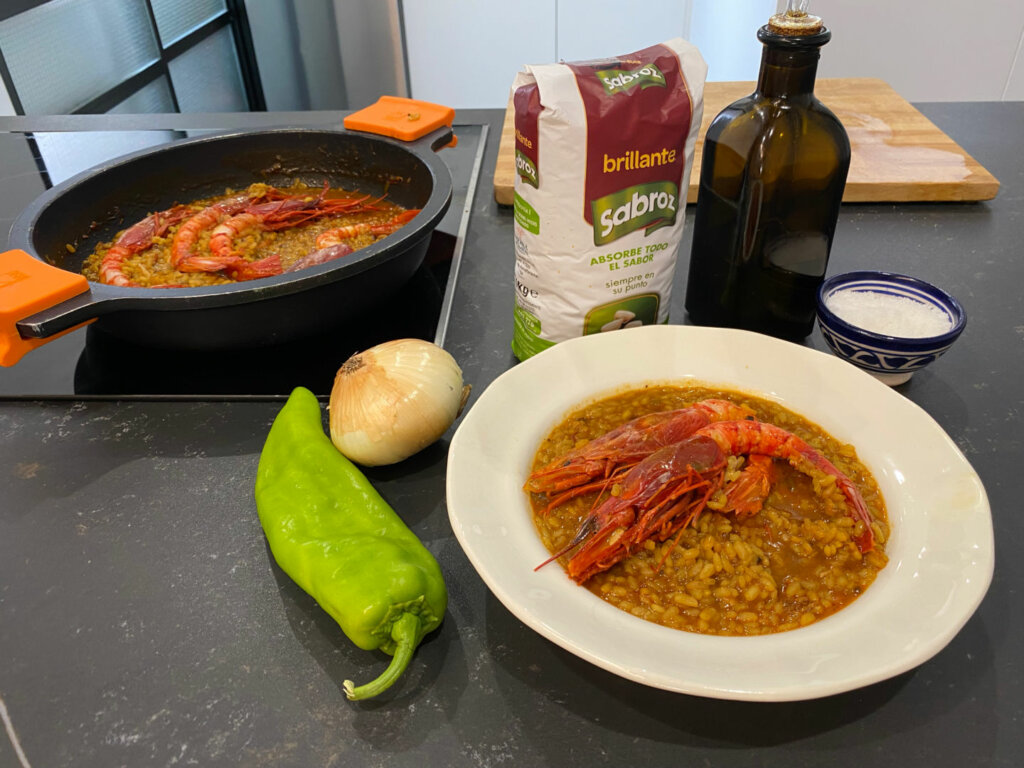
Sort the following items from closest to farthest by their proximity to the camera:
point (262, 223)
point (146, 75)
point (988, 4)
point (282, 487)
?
1. point (282, 487)
2. point (262, 223)
3. point (988, 4)
4. point (146, 75)

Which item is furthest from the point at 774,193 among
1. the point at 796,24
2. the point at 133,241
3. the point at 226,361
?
the point at 133,241

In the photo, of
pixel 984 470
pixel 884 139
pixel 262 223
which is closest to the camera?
pixel 984 470

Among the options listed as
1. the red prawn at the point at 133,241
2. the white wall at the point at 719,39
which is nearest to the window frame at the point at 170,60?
the white wall at the point at 719,39

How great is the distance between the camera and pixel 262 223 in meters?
1.60

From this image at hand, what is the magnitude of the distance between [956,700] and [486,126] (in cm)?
176

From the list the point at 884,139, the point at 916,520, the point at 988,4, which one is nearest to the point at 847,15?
the point at 988,4

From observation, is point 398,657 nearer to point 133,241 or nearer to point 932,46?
point 133,241

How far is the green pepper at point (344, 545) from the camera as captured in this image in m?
0.80

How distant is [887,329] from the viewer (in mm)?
1179

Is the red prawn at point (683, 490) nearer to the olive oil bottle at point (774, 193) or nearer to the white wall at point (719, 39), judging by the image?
the olive oil bottle at point (774, 193)

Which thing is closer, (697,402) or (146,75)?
(697,402)

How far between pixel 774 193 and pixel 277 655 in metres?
0.94

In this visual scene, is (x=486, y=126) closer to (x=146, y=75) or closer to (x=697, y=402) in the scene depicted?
(x=697, y=402)

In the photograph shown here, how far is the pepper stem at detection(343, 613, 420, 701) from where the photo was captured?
762mm
